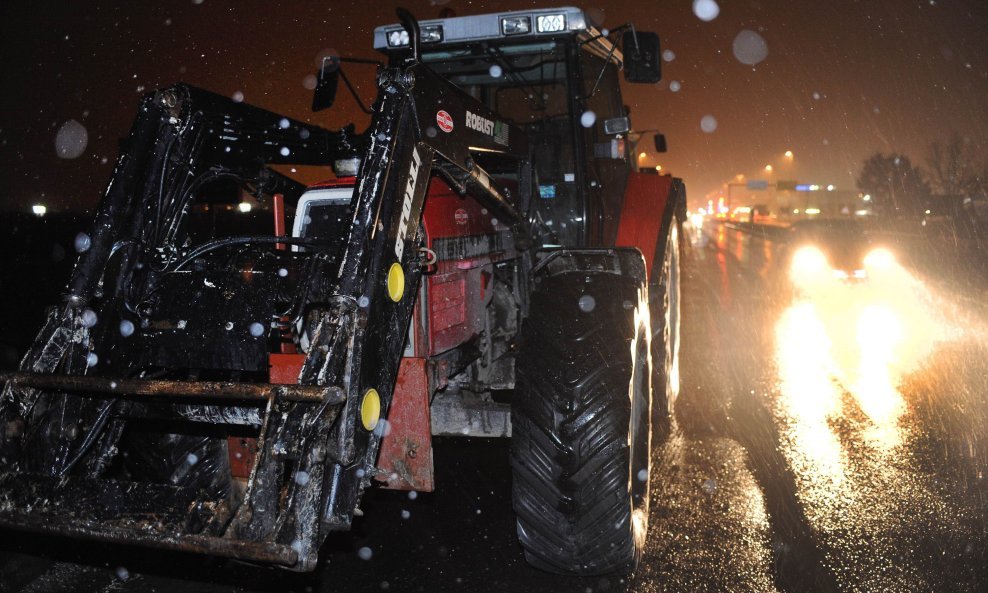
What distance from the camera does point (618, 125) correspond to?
16.0 ft

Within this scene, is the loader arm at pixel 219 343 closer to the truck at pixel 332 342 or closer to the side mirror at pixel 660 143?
the truck at pixel 332 342

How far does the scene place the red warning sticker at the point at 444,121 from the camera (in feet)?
10.4

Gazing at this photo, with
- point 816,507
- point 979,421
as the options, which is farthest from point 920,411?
point 816,507

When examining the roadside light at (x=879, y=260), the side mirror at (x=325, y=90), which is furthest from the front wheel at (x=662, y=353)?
the roadside light at (x=879, y=260)

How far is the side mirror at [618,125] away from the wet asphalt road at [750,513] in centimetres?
238

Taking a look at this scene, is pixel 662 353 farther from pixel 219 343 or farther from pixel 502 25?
pixel 219 343

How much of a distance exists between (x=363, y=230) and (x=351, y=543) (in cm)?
219

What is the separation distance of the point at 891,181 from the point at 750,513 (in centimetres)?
8965

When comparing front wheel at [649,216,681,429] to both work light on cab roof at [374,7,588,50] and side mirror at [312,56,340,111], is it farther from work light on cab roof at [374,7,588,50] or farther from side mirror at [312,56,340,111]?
side mirror at [312,56,340,111]

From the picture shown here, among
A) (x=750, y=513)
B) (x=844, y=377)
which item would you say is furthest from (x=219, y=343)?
(x=844, y=377)

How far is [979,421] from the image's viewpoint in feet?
19.1

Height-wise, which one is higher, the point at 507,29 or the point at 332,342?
the point at 507,29

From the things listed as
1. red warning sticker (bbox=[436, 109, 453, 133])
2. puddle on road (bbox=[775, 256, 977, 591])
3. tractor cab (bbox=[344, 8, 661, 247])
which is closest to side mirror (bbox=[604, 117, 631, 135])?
tractor cab (bbox=[344, 8, 661, 247])

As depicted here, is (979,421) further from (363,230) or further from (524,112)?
(363,230)
